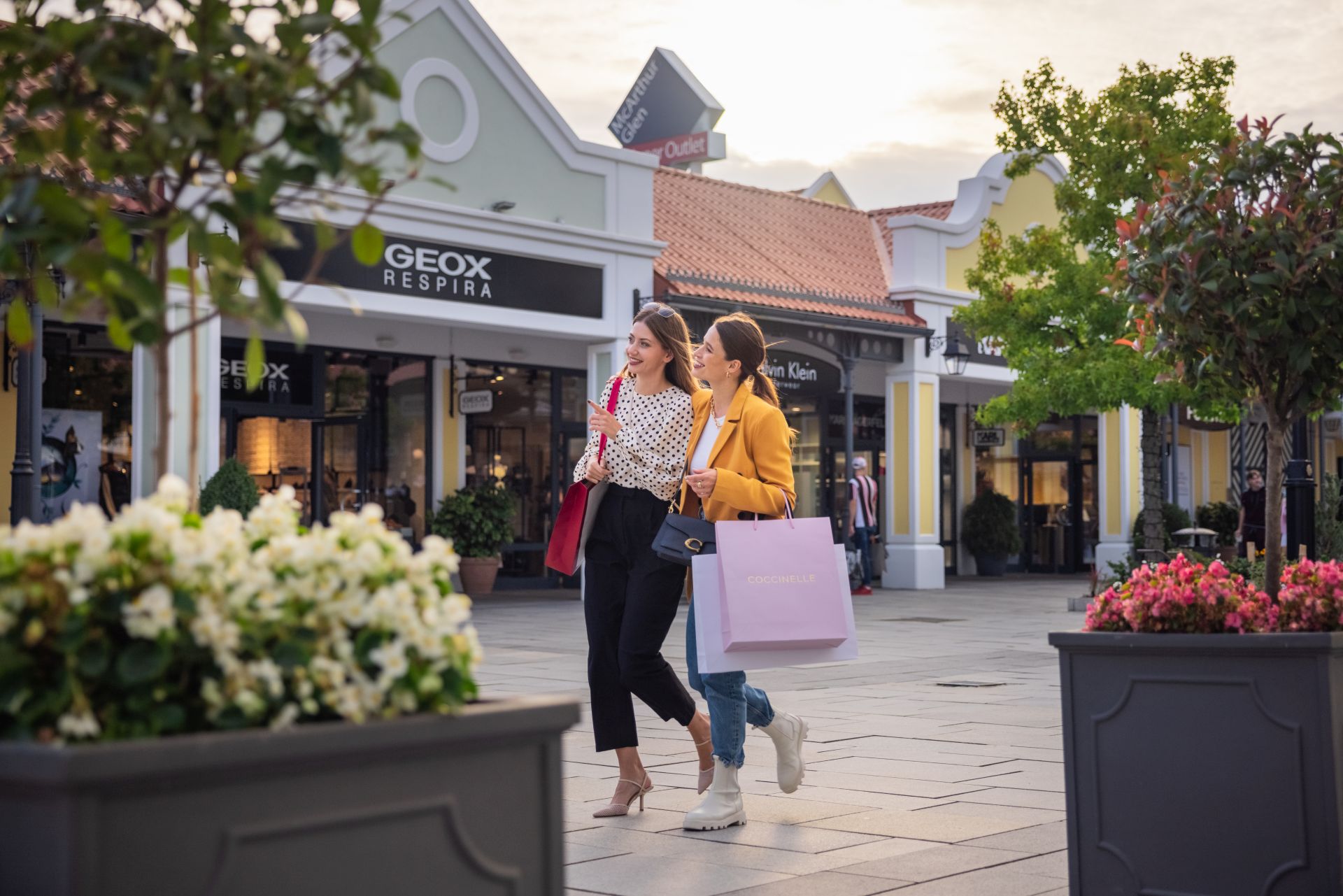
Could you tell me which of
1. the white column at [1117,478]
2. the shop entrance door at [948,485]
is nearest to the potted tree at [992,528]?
the shop entrance door at [948,485]

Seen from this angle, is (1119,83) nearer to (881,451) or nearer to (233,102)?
(881,451)

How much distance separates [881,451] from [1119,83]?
9.16 meters

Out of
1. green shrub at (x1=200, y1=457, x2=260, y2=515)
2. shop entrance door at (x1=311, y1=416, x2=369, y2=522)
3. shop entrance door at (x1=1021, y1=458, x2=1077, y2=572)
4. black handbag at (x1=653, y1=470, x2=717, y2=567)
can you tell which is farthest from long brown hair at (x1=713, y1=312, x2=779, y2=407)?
shop entrance door at (x1=1021, y1=458, x2=1077, y2=572)

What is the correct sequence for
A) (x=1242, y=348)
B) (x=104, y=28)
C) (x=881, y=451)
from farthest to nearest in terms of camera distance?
(x=881, y=451)
(x=1242, y=348)
(x=104, y=28)

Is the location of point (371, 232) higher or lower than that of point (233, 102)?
lower

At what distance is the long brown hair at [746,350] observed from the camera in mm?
A: 5629

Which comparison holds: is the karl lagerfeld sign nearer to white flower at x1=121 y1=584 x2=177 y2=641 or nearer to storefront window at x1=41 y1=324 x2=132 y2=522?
storefront window at x1=41 y1=324 x2=132 y2=522

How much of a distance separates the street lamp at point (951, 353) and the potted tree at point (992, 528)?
374 cm

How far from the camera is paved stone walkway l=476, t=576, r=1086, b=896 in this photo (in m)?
4.61

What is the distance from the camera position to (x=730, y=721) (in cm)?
540

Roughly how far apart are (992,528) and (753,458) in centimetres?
2141

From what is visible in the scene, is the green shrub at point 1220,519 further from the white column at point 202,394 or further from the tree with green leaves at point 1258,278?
the tree with green leaves at point 1258,278

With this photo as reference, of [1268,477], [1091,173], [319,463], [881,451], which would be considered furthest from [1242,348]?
[881,451]

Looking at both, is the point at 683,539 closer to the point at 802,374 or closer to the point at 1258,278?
the point at 1258,278
